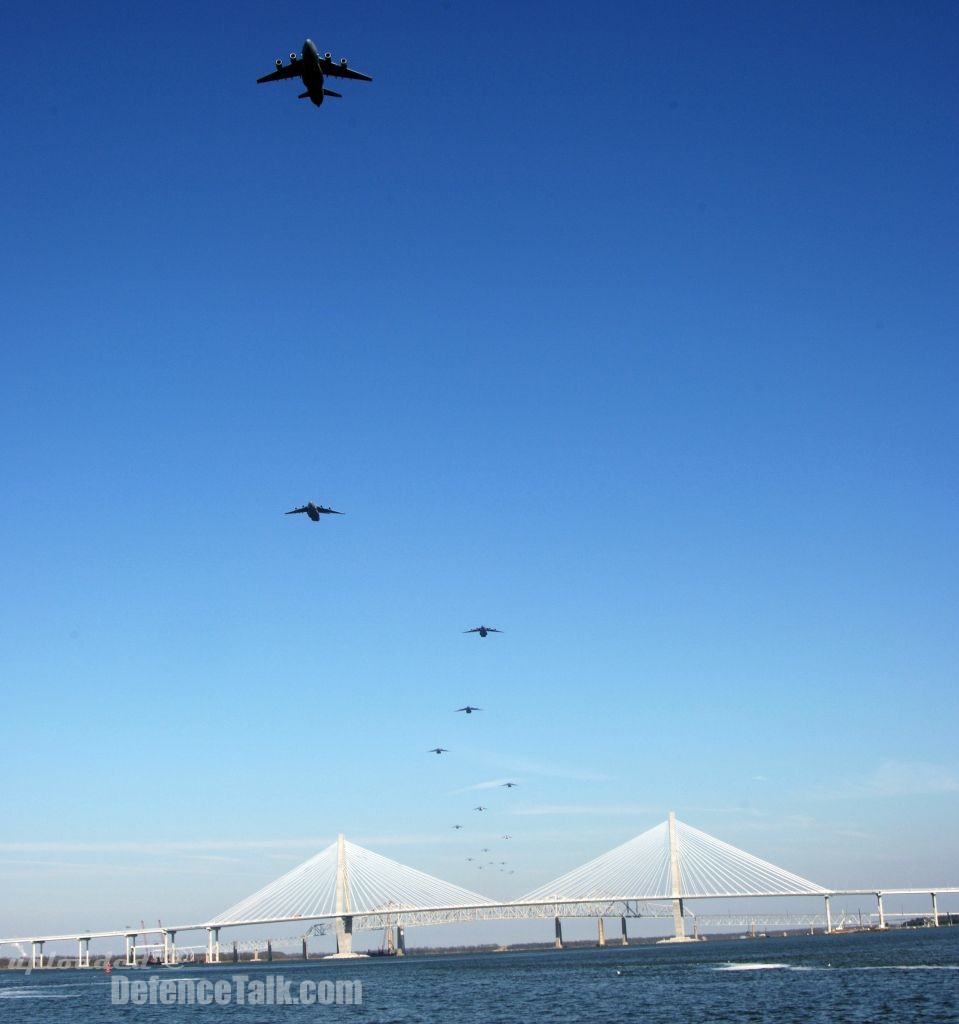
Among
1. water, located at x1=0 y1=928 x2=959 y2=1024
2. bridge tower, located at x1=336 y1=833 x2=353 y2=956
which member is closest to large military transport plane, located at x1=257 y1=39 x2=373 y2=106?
water, located at x1=0 y1=928 x2=959 y2=1024

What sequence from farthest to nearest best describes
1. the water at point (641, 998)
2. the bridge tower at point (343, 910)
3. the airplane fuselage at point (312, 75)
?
the bridge tower at point (343, 910)
the water at point (641, 998)
the airplane fuselage at point (312, 75)

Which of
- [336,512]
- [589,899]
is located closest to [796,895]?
[589,899]

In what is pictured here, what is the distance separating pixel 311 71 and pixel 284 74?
163 centimetres

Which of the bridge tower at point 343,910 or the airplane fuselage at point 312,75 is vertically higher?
the airplane fuselage at point 312,75

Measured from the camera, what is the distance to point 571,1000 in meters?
80.6

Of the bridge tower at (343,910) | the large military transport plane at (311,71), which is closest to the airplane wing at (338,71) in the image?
the large military transport plane at (311,71)

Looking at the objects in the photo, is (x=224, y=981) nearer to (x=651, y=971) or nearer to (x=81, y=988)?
(x=81, y=988)

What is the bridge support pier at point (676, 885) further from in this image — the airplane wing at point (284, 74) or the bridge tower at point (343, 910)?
the airplane wing at point (284, 74)

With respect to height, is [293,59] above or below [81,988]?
above

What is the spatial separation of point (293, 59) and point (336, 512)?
2614 centimetres

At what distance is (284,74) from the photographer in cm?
4659

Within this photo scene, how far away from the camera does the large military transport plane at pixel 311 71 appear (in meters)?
44.9

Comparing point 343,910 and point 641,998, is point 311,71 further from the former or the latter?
point 343,910

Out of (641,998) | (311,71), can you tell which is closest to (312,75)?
(311,71)
